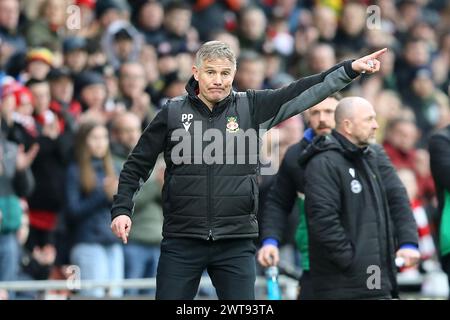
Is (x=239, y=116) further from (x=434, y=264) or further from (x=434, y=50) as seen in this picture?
(x=434, y=50)

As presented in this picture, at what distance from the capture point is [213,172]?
24.6ft

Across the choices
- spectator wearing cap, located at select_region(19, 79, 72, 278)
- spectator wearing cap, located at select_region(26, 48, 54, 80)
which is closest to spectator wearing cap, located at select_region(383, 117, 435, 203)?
spectator wearing cap, located at select_region(26, 48, 54, 80)

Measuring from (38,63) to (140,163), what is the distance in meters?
5.37

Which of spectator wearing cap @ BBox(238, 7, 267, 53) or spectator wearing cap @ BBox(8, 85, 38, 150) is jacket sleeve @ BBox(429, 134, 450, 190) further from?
spectator wearing cap @ BBox(238, 7, 267, 53)

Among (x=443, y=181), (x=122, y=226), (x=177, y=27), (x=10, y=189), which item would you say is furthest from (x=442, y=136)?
(x=177, y=27)

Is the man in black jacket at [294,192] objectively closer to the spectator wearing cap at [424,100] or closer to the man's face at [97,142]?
the man's face at [97,142]

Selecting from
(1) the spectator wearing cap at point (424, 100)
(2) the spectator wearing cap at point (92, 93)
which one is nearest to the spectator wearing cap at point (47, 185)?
(2) the spectator wearing cap at point (92, 93)

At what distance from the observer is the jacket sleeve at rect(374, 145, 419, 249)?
8.80 metres

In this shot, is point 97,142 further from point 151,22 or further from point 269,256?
point 151,22

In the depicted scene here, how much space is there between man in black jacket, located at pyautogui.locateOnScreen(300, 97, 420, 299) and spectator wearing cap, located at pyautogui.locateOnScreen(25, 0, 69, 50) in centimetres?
563

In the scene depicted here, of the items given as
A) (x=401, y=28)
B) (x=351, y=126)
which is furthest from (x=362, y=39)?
(x=351, y=126)

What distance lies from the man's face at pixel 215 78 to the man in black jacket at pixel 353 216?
1370 millimetres

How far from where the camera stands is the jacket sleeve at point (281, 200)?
30.8 ft
